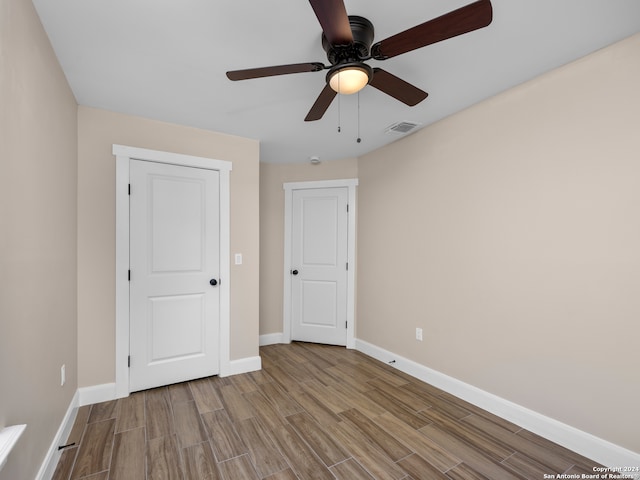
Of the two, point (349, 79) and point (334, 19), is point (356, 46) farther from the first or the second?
point (334, 19)

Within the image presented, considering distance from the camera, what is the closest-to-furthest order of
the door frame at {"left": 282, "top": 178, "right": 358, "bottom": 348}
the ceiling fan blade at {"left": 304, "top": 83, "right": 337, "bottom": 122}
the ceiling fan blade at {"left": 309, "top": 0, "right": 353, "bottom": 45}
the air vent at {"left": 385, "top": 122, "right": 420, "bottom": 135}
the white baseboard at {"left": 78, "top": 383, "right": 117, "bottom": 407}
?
the ceiling fan blade at {"left": 309, "top": 0, "right": 353, "bottom": 45} → the ceiling fan blade at {"left": 304, "top": 83, "right": 337, "bottom": 122} → the white baseboard at {"left": 78, "top": 383, "right": 117, "bottom": 407} → the air vent at {"left": 385, "top": 122, "right": 420, "bottom": 135} → the door frame at {"left": 282, "top": 178, "right": 358, "bottom": 348}

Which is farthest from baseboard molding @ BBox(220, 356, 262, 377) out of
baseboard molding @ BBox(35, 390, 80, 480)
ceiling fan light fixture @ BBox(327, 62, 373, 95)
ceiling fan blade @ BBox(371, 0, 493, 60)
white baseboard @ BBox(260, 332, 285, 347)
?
ceiling fan blade @ BBox(371, 0, 493, 60)

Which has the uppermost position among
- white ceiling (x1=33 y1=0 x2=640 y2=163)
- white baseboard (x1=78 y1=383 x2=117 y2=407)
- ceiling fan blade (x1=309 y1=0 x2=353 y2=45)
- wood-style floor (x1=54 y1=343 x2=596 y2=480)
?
white ceiling (x1=33 y1=0 x2=640 y2=163)

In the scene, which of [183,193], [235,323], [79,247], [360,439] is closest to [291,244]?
[235,323]

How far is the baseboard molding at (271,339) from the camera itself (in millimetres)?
4020

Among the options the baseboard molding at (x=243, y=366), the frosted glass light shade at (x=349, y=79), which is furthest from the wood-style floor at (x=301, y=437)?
the frosted glass light shade at (x=349, y=79)

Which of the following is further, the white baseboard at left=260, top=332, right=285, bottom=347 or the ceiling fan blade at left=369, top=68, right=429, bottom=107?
the white baseboard at left=260, top=332, right=285, bottom=347

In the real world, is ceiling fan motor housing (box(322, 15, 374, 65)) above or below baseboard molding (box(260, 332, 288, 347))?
above

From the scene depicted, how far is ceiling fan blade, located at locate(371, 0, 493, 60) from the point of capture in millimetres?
1136

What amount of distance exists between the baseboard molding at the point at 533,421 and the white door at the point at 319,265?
116cm

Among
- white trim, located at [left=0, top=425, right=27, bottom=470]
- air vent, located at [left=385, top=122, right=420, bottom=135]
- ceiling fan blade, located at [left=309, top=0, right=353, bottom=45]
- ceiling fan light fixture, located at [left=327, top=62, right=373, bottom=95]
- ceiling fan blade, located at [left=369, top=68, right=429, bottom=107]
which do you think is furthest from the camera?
air vent, located at [left=385, top=122, right=420, bottom=135]

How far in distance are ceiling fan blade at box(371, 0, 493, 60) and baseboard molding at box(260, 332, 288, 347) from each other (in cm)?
354

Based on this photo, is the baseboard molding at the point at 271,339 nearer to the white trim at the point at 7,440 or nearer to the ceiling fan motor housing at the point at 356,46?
the white trim at the point at 7,440

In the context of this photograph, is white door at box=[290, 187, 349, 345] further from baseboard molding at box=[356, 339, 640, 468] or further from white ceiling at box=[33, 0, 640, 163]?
white ceiling at box=[33, 0, 640, 163]
